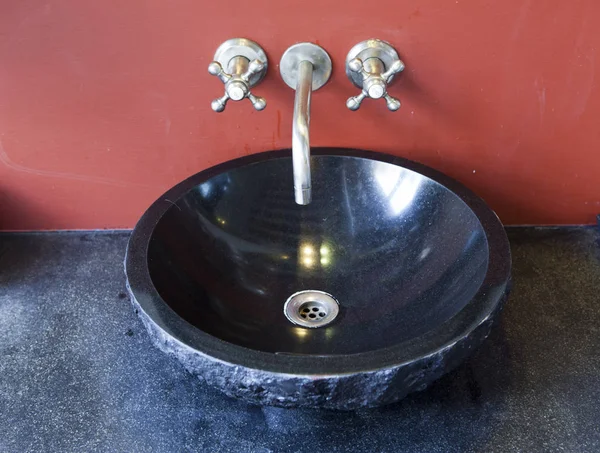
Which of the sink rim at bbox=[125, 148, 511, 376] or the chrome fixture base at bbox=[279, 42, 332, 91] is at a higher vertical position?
the chrome fixture base at bbox=[279, 42, 332, 91]

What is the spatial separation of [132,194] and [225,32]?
410 millimetres

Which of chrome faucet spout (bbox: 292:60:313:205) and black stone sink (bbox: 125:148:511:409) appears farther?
chrome faucet spout (bbox: 292:60:313:205)

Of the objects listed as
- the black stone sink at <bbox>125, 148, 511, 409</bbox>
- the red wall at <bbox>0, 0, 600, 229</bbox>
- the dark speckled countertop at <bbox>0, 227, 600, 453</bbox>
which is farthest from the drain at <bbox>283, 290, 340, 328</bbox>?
the red wall at <bbox>0, 0, 600, 229</bbox>

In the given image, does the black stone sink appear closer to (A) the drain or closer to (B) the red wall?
(A) the drain

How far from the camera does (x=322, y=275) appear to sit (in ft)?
3.20

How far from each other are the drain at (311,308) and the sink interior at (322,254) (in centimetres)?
1

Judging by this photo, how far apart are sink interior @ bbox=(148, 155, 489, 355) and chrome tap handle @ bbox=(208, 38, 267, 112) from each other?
0.47 ft

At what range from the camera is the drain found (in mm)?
896

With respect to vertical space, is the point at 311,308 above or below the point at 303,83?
below

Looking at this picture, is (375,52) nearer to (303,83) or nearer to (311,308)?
(303,83)

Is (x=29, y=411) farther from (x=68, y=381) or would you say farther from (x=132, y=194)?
(x=132, y=194)

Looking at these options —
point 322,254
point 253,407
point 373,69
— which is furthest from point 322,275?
point 373,69

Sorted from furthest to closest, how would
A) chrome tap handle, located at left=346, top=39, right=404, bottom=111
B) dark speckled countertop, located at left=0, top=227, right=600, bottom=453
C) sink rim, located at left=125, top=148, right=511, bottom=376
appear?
chrome tap handle, located at left=346, top=39, right=404, bottom=111 → dark speckled countertop, located at left=0, top=227, right=600, bottom=453 → sink rim, located at left=125, top=148, right=511, bottom=376

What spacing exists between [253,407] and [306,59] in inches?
23.9
